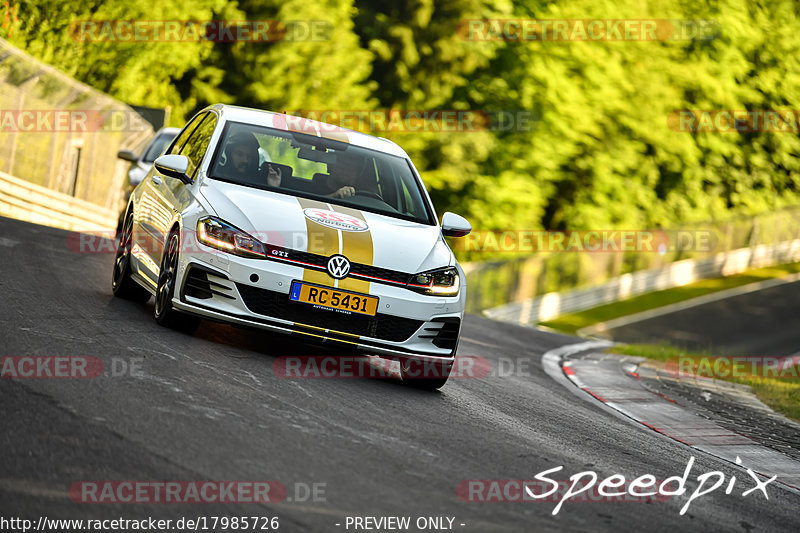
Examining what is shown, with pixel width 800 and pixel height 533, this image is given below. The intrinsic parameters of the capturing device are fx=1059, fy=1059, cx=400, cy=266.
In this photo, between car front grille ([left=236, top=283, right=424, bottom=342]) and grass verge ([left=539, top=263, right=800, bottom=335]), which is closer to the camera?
car front grille ([left=236, top=283, right=424, bottom=342])

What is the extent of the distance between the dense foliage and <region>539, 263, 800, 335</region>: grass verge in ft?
18.5

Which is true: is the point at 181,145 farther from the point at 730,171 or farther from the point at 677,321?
the point at 730,171

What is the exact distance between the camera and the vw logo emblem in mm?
7188

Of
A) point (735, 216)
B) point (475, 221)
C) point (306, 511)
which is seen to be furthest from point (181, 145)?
point (735, 216)

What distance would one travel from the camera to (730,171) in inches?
2153

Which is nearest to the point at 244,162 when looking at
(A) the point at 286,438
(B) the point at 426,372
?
(B) the point at 426,372

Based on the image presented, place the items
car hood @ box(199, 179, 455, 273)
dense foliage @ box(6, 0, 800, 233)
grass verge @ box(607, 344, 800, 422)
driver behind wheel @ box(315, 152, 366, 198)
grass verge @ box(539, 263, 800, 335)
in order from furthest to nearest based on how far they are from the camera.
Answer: dense foliage @ box(6, 0, 800, 233) → grass verge @ box(539, 263, 800, 335) → grass verge @ box(607, 344, 800, 422) → driver behind wheel @ box(315, 152, 366, 198) → car hood @ box(199, 179, 455, 273)

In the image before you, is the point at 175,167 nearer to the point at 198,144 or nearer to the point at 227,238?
the point at 198,144

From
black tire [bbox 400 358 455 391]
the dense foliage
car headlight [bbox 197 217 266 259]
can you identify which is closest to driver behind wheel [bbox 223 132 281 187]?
car headlight [bbox 197 217 266 259]

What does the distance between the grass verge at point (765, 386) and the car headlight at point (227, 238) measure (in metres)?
6.35

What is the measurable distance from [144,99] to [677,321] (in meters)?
20.8

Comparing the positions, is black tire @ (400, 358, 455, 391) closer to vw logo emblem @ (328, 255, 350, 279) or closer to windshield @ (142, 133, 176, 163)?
vw logo emblem @ (328, 255, 350, 279)

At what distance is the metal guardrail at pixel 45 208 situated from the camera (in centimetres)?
1705

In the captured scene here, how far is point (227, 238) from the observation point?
7.32m
